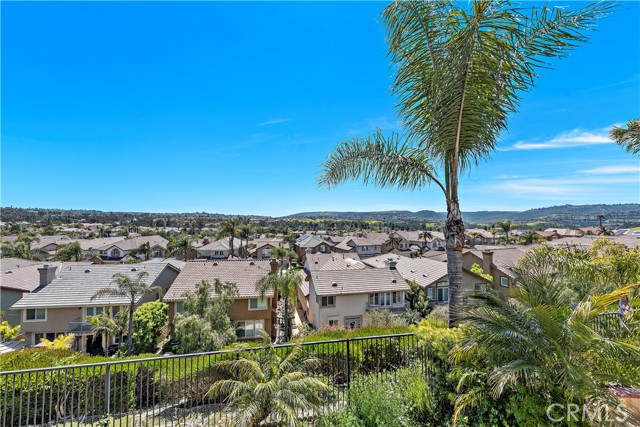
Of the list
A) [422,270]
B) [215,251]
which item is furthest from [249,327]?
[215,251]

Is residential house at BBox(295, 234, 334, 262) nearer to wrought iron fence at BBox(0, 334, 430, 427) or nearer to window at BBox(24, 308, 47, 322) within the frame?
window at BBox(24, 308, 47, 322)

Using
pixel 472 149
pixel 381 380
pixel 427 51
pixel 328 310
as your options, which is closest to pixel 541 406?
pixel 381 380

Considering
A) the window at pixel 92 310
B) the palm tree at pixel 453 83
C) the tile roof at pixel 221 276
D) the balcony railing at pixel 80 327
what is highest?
the palm tree at pixel 453 83

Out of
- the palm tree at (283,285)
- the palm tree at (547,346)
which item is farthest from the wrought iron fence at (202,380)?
the palm tree at (283,285)

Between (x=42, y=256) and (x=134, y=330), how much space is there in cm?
5582

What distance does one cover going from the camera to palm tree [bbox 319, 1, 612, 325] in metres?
5.19

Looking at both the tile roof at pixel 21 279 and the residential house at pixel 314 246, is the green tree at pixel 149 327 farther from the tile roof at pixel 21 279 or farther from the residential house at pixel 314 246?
the residential house at pixel 314 246

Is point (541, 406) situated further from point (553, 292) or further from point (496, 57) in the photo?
point (496, 57)

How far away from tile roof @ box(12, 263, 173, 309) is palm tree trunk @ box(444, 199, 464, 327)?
2031 centimetres

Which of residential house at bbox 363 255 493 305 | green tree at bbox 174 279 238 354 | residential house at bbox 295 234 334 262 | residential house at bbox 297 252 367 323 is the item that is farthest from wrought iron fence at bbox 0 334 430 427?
residential house at bbox 295 234 334 262

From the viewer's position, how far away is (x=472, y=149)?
22.1 feet

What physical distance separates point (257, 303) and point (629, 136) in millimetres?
20522

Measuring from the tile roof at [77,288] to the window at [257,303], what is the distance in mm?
8376

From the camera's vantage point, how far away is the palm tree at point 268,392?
5105mm
